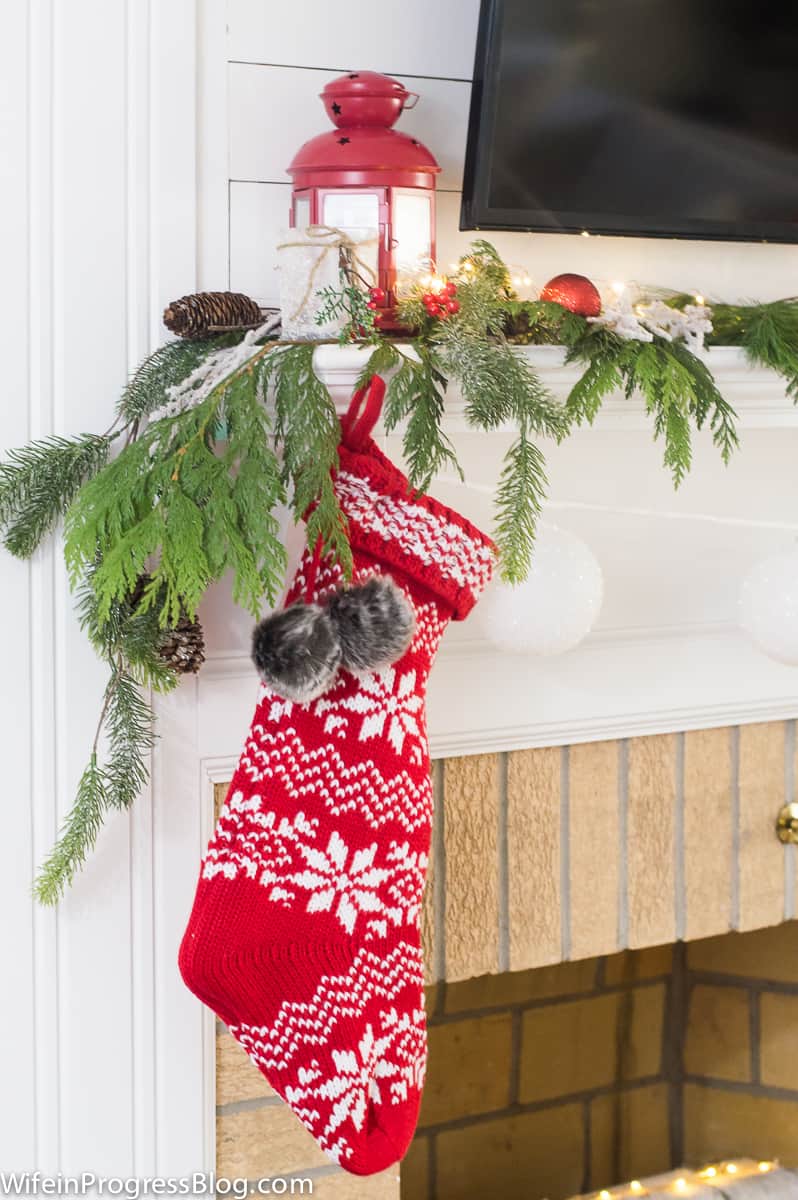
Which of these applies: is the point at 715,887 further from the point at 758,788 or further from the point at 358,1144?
the point at 358,1144

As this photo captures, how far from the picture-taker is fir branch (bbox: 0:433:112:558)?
1055 mm

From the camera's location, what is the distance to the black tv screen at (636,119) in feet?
3.70

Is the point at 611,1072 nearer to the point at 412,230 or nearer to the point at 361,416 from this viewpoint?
the point at 361,416

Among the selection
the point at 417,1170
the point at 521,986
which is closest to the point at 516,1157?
the point at 417,1170

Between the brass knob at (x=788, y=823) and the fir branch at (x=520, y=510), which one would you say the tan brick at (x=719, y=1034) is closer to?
the brass knob at (x=788, y=823)

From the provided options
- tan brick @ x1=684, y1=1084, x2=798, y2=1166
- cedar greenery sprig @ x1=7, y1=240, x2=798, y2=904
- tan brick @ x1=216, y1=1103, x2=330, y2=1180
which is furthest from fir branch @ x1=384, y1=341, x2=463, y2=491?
tan brick @ x1=684, y1=1084, x2=798, y2=1166

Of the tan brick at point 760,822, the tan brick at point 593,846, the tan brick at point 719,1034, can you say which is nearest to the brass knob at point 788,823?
the tan brick at point 760,822

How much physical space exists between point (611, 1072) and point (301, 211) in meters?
1.40

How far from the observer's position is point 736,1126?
179 centimetres

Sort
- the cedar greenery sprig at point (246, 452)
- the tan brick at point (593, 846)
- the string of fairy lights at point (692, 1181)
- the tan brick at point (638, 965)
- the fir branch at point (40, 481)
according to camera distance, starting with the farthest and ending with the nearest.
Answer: the tan brick at point (638, 965)
the string of fairy lights at point (692, 1181)
the tan brick at point (593, 846)
the fir branch at point (40, 481)
the cedar greenery sprig at point (246, 452)

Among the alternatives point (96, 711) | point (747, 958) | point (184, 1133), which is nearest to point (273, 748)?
point (96, 711)

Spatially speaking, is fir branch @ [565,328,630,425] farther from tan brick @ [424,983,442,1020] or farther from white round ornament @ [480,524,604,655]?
tan brick @ [424,983,442,1020]

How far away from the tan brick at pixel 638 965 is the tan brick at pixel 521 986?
32 mm

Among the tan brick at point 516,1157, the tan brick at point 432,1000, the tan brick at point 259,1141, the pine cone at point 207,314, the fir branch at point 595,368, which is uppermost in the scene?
the pine cone at point 207,314
